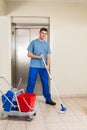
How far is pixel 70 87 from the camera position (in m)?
5.36

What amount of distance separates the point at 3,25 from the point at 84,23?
1762 mm

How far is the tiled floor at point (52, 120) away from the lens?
126 inches

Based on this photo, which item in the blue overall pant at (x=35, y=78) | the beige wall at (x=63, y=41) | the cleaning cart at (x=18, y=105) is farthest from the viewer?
the beige wall at (x=63, y=41)

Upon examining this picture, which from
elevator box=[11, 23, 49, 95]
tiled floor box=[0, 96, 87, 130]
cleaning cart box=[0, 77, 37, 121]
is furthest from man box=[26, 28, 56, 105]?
elevator box=[11, 23, 49, 95]

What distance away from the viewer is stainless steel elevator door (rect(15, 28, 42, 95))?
5410mm

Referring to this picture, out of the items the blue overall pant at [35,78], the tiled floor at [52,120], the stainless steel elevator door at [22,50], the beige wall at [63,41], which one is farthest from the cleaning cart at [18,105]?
the stainless steel elevator door at [22,50]

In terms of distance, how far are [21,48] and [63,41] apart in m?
0.96

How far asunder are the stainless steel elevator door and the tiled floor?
50.7 inches

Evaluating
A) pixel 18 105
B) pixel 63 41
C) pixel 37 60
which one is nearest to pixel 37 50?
pixel 37 60

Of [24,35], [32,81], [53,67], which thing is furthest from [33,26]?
[32,81]

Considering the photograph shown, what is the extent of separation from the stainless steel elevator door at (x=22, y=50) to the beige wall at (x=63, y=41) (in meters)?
0.31

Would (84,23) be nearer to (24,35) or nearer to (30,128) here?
(24,35)

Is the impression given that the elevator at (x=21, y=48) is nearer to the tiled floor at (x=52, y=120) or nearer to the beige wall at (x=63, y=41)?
A: the beige wall at (x=63, y=41)

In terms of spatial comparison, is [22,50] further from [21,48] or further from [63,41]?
[63,41]
